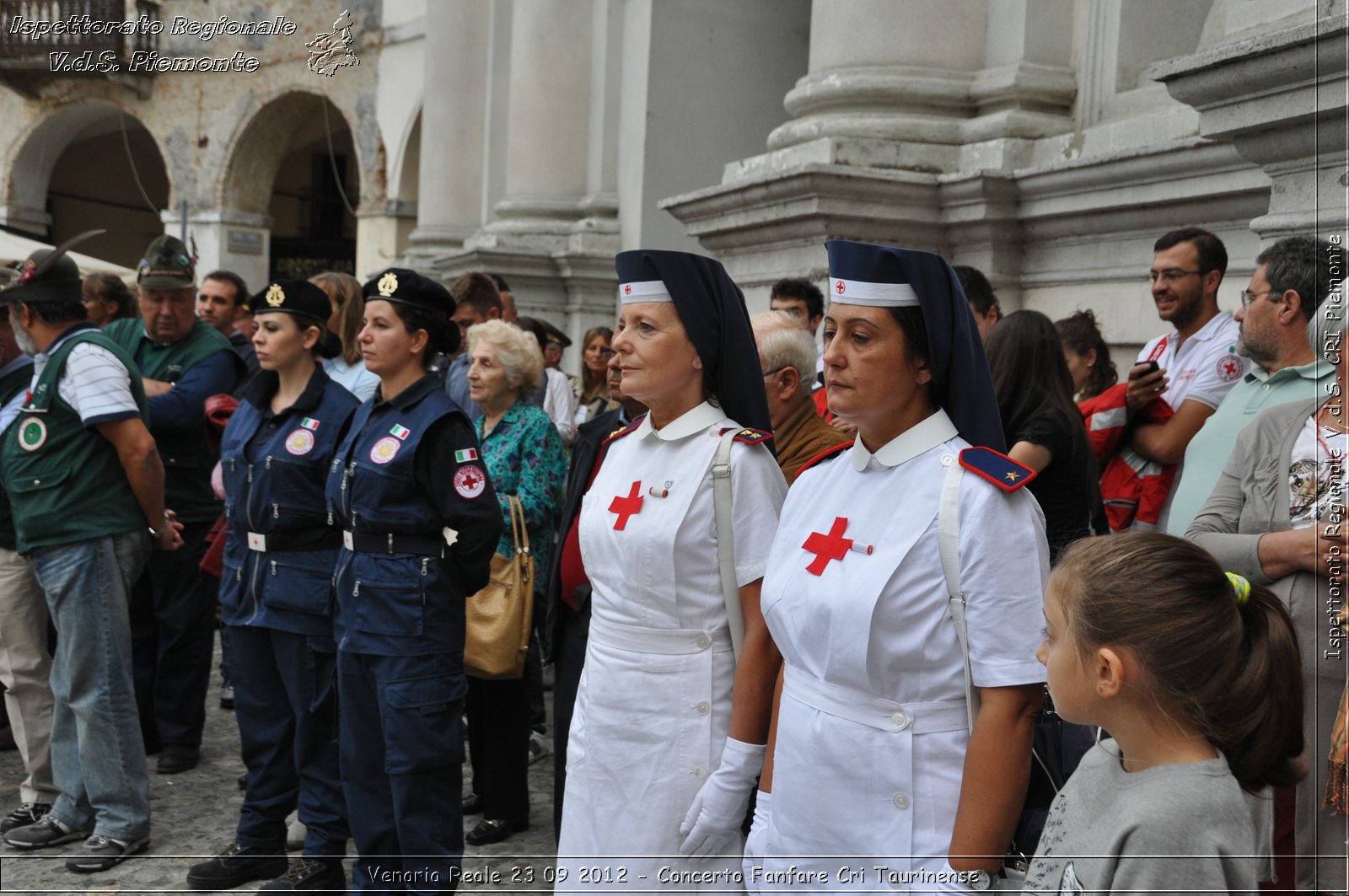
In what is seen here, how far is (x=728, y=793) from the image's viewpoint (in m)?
2.91

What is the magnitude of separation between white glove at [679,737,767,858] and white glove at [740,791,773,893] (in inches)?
4.9

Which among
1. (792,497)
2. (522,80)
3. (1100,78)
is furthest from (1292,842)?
(522,80)

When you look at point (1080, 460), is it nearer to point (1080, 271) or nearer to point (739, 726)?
point (739, 726)

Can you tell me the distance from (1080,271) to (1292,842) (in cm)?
316

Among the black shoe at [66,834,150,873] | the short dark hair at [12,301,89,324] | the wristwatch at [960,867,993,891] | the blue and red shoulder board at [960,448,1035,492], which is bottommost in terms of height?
the black shoe at [66,834,150,873]

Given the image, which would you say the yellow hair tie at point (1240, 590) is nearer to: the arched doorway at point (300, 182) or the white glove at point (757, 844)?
the white glove at point (757, 844)

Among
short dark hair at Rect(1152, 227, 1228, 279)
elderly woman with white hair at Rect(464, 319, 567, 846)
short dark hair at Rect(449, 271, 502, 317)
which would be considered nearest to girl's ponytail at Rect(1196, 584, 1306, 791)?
short dark hair at Rect(1152, 227, 1228, 279)

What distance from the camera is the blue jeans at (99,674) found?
485 cm

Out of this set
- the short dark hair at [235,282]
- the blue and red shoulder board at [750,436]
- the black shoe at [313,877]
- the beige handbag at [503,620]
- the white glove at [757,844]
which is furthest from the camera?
the short dark hair at [235,282]

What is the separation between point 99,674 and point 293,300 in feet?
5.29

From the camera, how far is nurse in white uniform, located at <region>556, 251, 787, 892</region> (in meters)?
3.02

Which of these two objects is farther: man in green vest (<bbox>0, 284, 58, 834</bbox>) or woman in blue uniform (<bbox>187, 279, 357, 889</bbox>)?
man in green vest (<bbox>0, 284, 58, 834</bbox>)

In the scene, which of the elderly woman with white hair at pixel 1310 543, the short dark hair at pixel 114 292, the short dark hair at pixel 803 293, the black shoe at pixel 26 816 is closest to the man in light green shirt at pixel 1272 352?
the elderly woman with white hair at pixel 1310 543

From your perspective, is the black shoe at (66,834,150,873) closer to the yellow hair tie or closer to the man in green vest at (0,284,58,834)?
the man in green vest at (0,284,58,834)
